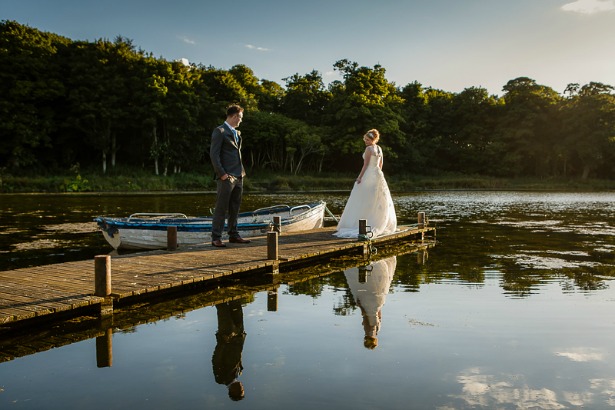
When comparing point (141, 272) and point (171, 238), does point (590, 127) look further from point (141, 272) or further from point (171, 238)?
point (141, 272)

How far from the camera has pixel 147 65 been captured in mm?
48469

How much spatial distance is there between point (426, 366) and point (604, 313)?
3.66 meters

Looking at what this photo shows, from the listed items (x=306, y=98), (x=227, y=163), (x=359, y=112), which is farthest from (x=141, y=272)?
(x=306, y=98)

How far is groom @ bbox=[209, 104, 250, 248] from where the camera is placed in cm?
1027

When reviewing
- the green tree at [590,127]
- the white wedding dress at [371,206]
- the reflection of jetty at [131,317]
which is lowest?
the reflection of jetty at [131,317]

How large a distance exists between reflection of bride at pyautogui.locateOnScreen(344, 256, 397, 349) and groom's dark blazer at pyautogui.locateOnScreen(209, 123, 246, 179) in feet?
9.63

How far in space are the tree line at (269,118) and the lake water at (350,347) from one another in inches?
1531

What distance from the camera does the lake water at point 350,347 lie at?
15.4 feet

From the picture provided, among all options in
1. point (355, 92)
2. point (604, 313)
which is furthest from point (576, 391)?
point (355, 92)

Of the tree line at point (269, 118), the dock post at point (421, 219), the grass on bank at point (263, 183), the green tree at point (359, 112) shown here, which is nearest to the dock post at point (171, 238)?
the dock post at point (421, 219)

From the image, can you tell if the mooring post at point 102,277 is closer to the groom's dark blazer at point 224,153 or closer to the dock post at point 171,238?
the groom's dark blazer at point 224,153

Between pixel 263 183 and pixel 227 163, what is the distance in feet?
128

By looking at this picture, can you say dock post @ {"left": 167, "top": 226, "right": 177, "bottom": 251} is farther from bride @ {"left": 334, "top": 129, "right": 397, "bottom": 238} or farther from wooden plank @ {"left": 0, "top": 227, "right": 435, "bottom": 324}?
bride @ {"left": 334, "top": 129, "right": 397, "bottom": 238}

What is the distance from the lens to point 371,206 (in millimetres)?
13234
